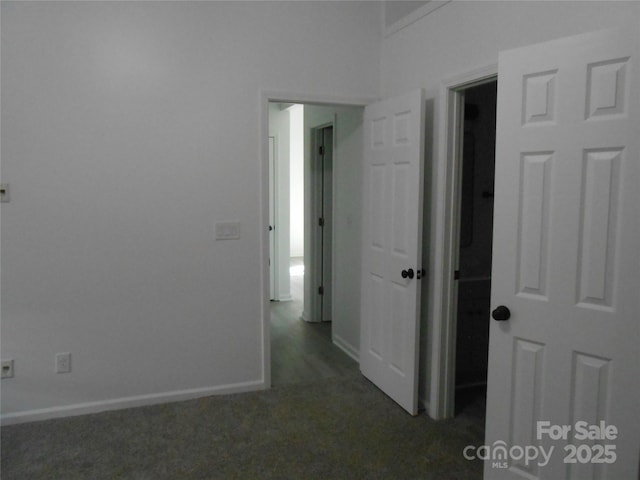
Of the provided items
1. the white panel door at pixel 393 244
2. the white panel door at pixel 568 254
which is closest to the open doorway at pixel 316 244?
the white panel door at pixel 393 244

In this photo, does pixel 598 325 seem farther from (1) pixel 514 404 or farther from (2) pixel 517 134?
(2) pixel 517 134

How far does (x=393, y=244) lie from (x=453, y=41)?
1274 millimetres

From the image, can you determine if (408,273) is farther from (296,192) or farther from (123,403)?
(296,192)

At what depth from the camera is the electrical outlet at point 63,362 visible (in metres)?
3.04

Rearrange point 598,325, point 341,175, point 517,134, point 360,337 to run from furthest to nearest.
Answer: point 341,175 → point 360,337 → point 517,134 → point 598,325

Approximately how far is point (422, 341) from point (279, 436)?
3.59 feet

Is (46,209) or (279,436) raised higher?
(46,209)

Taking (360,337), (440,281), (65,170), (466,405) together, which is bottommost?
(466,405)

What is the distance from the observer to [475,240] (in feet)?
11.9

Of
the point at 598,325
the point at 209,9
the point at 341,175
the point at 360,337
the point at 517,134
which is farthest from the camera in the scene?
the point at 341,175

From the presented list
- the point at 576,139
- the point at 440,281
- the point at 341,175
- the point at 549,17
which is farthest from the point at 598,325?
the point at 341,175

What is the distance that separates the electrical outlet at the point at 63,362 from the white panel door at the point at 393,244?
2.00 meters

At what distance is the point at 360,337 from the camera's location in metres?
3.96

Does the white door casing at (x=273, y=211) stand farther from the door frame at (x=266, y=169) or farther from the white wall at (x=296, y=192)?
the white wall at (x=296, y=192)
